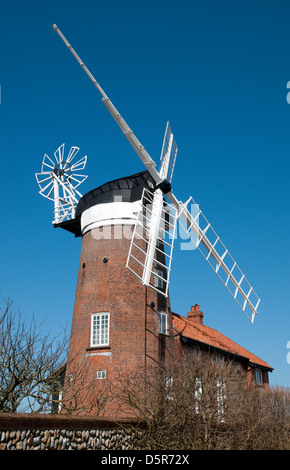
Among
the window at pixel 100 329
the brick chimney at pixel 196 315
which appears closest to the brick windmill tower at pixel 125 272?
the window at pixel 100 329

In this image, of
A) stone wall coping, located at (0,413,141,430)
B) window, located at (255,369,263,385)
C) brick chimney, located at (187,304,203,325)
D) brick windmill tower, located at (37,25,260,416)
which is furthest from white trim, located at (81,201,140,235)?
window, located at (255,369,263,385)

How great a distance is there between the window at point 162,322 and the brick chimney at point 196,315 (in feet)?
41.4

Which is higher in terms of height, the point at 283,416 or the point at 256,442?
the point at 283,416

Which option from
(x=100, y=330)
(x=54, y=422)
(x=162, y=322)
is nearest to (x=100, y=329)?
(x=100, y=330)

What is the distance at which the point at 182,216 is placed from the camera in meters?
27.8

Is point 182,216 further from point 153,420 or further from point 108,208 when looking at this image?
point 153,420

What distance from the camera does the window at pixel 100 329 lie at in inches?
909

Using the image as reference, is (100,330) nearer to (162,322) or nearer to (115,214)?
(162,322)

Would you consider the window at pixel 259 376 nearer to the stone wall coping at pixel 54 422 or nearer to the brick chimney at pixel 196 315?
the brick chimney at pixel 196 315

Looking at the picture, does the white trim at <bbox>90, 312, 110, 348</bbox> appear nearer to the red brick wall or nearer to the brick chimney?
the red brick wall

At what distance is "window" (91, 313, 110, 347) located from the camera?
75.7 feet
